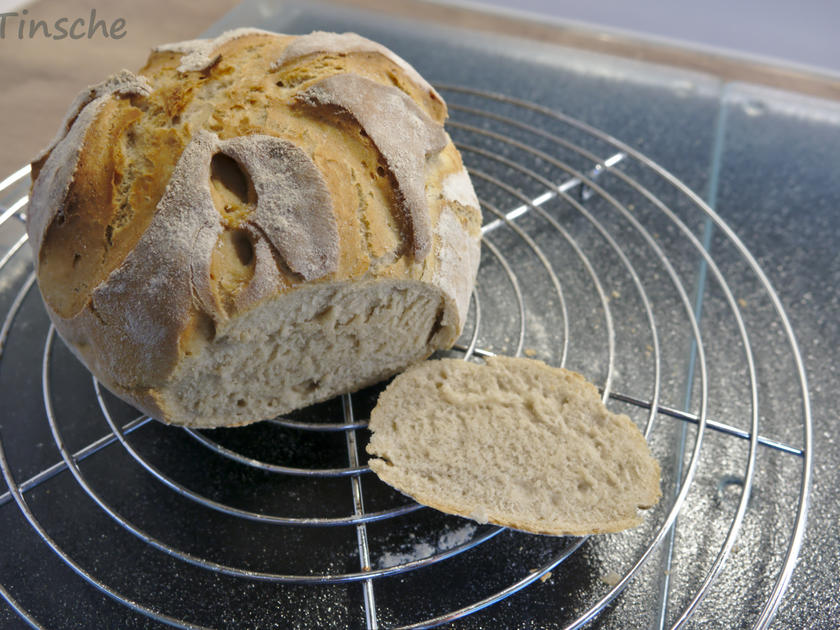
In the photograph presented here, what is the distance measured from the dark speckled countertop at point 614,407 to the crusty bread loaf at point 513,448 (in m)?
0.15

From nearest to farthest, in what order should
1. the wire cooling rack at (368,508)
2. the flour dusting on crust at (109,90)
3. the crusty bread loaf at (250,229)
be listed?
the crusty bread loaf at (250,229)
the wire cooling rack at (368,508)
the flour dusting on crust at (109,90)

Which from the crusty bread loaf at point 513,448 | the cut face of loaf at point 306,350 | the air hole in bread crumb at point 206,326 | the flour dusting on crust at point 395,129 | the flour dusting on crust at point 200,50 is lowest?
the crusty bread loaf at point 513,448

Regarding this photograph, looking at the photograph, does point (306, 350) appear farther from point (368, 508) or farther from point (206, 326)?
point (368, 508)

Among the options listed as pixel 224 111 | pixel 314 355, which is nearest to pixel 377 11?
pixel 224 111

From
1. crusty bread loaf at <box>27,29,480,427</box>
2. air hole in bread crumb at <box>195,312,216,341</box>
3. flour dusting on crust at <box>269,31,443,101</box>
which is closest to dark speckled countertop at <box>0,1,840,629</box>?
crusty bread loaf at <box>27,29,480,427</box>

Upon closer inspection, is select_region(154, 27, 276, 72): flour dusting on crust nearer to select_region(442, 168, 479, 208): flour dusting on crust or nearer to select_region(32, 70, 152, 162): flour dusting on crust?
select_region(32, 70, 152, 162): flour dusting on crust

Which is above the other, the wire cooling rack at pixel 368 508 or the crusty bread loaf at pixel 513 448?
the crusty bread loaf at pixel 513 448

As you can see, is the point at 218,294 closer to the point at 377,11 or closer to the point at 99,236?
the point at 99,236

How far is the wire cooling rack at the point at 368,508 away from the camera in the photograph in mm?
1339

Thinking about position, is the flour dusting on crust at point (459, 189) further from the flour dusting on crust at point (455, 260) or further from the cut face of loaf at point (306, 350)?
the cut face of loaf at point (306, 350)

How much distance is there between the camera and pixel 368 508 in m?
1.48

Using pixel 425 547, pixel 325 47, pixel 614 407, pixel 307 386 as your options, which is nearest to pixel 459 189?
pixel 325 47

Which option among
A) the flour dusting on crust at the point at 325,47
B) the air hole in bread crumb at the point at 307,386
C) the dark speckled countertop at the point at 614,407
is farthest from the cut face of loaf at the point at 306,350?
the flour dusting on crust at the point at 325,47

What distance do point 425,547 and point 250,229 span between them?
2.34 feet
